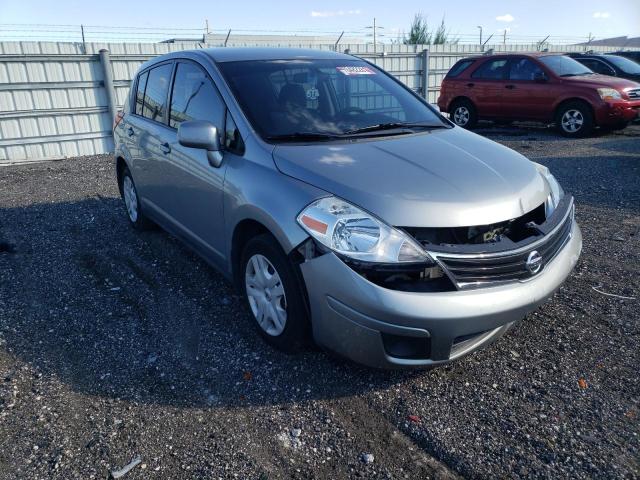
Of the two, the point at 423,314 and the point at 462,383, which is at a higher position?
the point at 423,314

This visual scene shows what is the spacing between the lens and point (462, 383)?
2.95m

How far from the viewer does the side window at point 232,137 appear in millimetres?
3361

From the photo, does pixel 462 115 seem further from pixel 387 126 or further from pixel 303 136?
pixel 303 136

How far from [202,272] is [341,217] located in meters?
2.21

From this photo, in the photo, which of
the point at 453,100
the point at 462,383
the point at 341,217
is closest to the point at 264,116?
the point at 341,217

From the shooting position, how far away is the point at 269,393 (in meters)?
2.93

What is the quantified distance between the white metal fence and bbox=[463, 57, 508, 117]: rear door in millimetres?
6965

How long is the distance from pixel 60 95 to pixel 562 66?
10.2 metres

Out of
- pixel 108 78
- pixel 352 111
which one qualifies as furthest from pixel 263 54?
pixel 108 78

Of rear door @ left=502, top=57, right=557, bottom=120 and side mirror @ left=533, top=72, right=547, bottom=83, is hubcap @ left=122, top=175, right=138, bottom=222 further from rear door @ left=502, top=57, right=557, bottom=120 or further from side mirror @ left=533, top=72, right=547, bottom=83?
side mirror @ left=533, top=72, right=547, bottom=83

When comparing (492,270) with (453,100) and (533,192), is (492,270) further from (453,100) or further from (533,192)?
(453,100)

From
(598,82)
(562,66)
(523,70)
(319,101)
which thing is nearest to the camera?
(319,101)

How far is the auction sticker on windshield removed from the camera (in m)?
4.15

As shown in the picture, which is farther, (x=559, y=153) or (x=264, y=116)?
(x=559, y=153)
